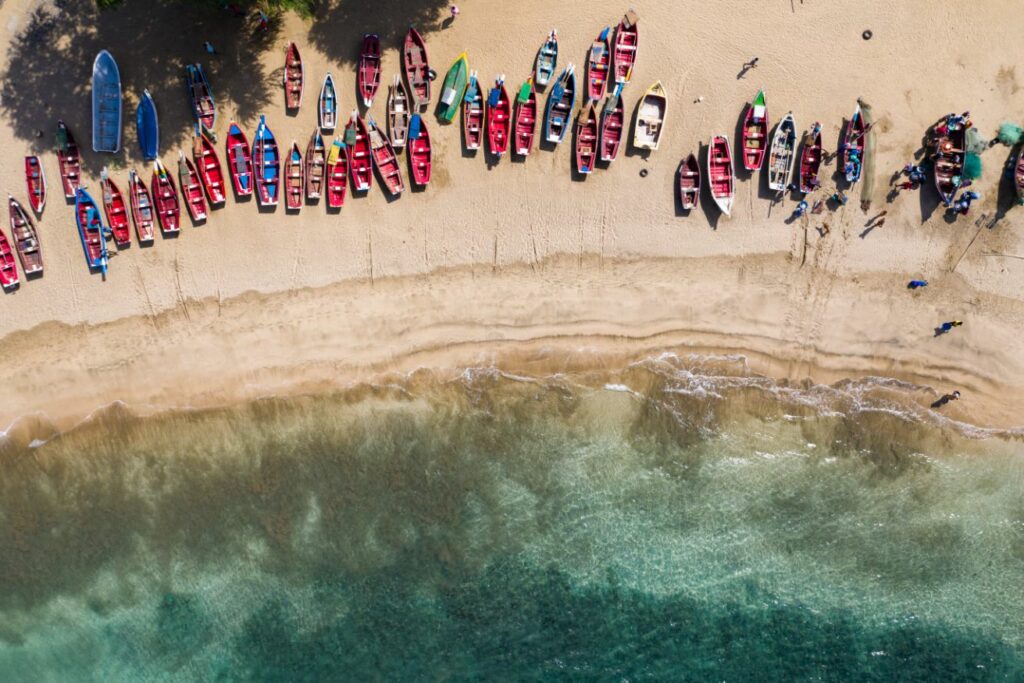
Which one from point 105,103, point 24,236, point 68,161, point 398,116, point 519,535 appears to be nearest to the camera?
point 105,103

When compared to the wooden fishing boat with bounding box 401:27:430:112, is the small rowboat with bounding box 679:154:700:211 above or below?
below

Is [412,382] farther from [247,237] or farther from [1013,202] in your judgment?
[1013,202]

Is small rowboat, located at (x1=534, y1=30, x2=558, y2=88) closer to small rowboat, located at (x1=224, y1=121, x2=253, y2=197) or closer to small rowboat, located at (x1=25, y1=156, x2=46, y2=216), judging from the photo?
small rowboat, located at (x1=224, y1=121, x2=253, y2=197)

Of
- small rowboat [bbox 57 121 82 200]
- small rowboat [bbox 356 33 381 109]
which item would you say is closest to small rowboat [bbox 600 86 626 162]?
small rowboat [bbox 356 33 381 109]

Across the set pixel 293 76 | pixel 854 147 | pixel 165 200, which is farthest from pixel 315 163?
pixel 854 147

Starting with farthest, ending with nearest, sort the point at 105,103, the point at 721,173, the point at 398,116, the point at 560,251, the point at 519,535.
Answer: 1. the point at 560,251
2. the point at 519,535
3. the point at 721,173
4. the point at 398,116
5. the point at 105,103

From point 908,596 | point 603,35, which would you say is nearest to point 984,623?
point 908,596

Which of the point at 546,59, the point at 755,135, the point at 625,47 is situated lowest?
the point at 755,135

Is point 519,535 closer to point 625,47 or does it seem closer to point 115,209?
point 625,47
